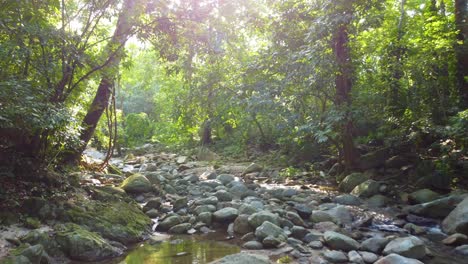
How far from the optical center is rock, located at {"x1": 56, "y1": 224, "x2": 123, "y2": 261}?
403 centimetres

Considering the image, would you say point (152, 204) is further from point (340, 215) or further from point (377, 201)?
point (377, 201)

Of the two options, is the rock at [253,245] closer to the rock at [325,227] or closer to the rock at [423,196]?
the rock at [325,227]

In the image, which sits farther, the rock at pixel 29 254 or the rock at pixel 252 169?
the rock at pixel 252 169

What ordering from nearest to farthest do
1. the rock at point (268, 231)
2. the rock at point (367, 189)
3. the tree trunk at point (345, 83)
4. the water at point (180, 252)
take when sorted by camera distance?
the water at point (180, 252) → the rock at point (268, 231) → the rock at point (367, 189) → the tree trunk at point (345, 83)

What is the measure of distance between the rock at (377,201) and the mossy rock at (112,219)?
3.87 meters

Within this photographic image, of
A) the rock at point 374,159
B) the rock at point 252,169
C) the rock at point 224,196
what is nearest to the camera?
the rock at point 224,196

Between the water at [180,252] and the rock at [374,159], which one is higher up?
the rock at [374,159]

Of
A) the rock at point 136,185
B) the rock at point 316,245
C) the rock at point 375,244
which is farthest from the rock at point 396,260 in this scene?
the rock at point 136,185

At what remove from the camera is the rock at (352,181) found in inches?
302

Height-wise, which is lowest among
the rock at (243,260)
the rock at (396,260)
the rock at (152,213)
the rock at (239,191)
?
the rock at (152,213)

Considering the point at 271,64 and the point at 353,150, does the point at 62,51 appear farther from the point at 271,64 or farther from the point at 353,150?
the point at 353,150

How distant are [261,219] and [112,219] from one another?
2.05 m

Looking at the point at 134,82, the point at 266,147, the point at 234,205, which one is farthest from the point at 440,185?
the point at 134,82

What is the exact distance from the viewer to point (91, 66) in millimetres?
5465
